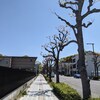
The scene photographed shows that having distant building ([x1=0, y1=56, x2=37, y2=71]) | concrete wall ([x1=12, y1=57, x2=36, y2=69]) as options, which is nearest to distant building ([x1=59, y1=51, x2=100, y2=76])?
concrete wall ([x1=12, y1=57, x2=36, y2=69])

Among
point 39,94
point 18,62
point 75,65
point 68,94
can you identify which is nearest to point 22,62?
point 18,62

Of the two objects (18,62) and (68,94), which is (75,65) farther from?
(68,94)

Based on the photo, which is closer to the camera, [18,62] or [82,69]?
[82,69]

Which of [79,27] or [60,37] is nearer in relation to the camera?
[79,27]

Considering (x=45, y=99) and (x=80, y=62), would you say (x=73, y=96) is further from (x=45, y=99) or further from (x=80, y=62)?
(x=45, y=99)

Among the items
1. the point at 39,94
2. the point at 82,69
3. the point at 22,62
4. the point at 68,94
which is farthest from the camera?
the point at 22,62

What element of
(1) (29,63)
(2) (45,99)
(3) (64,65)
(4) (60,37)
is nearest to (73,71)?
(3) (64,65)

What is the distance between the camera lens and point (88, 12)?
14.1m

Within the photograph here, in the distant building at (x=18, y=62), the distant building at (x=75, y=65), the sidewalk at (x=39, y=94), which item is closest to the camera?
the sidewalk at (x=39, y=94)

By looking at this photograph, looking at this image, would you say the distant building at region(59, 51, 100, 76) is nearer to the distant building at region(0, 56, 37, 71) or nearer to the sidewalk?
the distant building at region(0, 56, 37, 71)

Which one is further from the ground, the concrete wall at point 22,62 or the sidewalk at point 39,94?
the concrete wall at point 22,62

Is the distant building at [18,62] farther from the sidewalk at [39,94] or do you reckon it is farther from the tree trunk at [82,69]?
the tree trunk at [82,69]

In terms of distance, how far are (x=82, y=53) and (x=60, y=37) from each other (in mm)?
26522

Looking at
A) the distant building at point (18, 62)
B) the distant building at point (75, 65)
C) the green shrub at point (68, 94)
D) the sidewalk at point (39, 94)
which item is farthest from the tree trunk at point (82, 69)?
the distant building at point (75, 65)
